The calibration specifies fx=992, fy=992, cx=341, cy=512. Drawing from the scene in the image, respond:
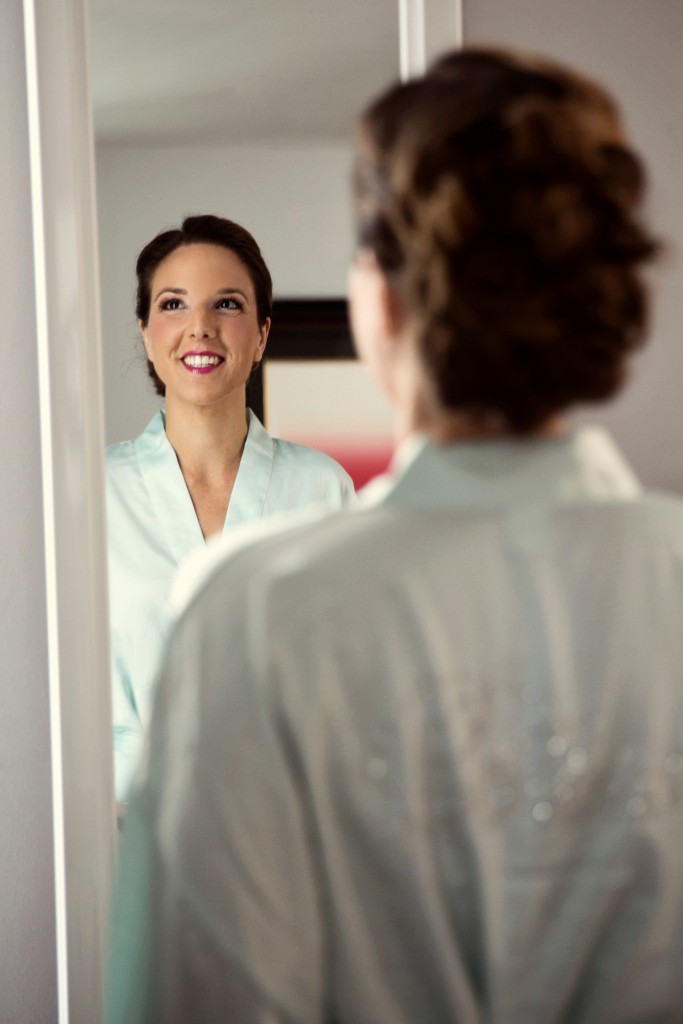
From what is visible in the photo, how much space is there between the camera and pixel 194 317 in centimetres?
117

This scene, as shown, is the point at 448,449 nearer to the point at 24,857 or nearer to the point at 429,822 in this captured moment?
the point at 429,822

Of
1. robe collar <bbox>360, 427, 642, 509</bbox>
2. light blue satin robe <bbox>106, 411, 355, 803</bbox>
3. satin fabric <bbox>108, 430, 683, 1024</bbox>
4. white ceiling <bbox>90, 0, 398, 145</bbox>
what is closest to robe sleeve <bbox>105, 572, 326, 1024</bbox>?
satin fabric <bbox>108, 430, 683, 1024</bbox>

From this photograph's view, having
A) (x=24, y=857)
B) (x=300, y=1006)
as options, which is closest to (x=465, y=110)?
(x=300, y=1006)

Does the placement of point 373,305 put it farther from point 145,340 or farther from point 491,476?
point 145,340

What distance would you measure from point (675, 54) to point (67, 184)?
75 cm

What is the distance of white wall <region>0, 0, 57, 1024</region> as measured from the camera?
1.19m

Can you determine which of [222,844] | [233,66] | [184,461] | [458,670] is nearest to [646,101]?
[233,66]

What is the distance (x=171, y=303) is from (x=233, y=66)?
11.5 inches

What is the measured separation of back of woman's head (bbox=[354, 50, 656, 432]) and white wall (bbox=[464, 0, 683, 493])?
2.36 ft

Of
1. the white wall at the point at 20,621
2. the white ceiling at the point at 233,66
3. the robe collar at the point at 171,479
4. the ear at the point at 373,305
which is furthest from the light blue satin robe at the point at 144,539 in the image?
the ear at the point at 373,305

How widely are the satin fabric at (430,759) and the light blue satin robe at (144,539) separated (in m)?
0.61

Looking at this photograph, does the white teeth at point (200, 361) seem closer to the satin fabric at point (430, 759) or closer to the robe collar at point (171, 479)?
the robe collar at point (171, 479)

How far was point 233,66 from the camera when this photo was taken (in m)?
1.18

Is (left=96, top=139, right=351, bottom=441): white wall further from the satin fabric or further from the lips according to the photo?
the satin fabric
